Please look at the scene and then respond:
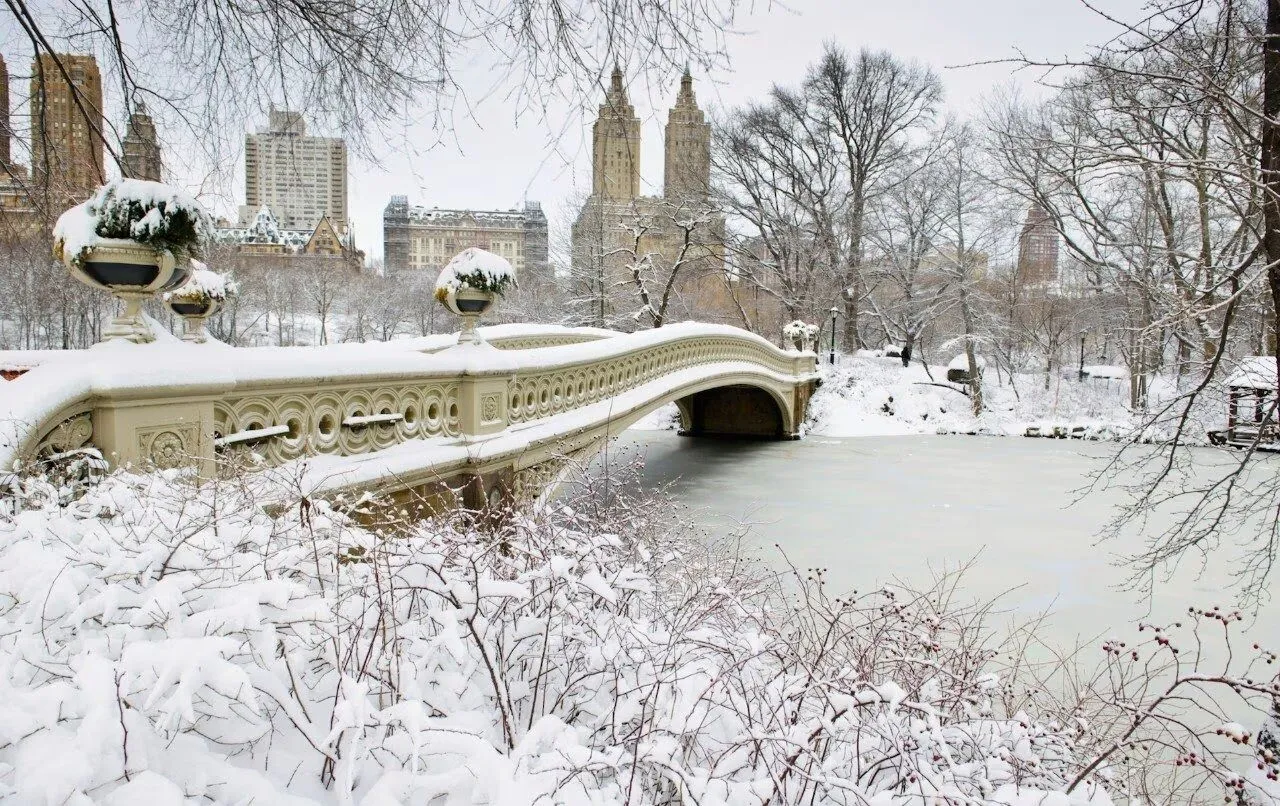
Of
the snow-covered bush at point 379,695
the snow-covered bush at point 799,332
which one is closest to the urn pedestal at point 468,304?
the snow-covered bush at point 379,695

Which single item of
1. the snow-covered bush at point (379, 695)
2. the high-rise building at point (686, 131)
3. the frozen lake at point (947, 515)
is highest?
the high-rise building at point (686, 131)

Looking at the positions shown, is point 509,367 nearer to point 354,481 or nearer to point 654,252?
point 354,481

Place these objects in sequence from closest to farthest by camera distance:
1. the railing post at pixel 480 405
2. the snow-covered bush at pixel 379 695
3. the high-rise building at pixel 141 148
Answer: the snow-covered bush at pixel 379 695 → the high-rise building at pixel 141 148 → the railing post at pixel 480 405

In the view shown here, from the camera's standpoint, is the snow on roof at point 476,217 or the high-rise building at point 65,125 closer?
the high-rise building at point 65,125

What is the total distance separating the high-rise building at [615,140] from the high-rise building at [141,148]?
2251mm

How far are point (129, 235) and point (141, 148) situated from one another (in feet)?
3.44

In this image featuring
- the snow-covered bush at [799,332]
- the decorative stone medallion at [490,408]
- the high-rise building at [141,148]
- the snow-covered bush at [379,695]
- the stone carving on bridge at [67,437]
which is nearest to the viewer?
the snow-covered bush at [379,695]

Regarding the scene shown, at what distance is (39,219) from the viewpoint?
4461 mm

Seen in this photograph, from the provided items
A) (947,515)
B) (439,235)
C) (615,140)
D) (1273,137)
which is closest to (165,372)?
(615,140)

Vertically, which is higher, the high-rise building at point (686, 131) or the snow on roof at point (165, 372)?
the high-rise building at point (686, 131)

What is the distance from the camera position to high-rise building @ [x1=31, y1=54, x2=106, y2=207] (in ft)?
12.4

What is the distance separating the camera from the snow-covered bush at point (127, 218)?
3230 mm

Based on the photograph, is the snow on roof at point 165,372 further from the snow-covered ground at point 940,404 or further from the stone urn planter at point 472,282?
the snow-covered ground at point 940,404

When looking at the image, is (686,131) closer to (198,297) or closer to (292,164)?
(292,164)
